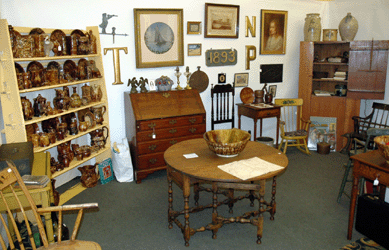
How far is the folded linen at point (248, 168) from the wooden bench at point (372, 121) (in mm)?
2906

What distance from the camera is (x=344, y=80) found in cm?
560

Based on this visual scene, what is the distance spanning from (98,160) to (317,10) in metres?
4.80

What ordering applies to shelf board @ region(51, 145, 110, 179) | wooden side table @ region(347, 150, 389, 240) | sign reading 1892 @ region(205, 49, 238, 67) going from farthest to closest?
sign reading 1892 @ region(205, 49, 238, 67)
shelf board @ region(51, 145, 110, 179)
wooden side table @ region(347, 150, 389, 240)

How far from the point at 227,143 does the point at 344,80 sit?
361 cm

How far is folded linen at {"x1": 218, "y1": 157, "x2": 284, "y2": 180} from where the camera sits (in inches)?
104

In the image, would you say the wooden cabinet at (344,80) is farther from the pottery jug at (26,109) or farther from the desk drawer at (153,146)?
the pottery jug at (26,109)

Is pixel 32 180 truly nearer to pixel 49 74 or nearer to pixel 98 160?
pixel 49 74

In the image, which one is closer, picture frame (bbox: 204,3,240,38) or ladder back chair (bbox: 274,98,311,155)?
picture frame (bbox: 204,3,240,38)

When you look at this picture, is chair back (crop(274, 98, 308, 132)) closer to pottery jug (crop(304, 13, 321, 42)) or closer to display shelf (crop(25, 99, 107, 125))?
pottery jug (crop(304, 13, 321, 42))

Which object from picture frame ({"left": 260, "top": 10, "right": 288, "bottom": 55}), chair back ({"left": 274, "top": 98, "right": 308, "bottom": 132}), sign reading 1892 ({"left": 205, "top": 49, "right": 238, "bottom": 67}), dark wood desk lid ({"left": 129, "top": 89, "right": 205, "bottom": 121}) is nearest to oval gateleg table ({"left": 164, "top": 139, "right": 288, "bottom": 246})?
dark wood desk lid ({"left": 129, "top": 89, "right": 205, "bottom": 121})

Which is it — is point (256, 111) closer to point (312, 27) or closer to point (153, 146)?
point (153, 146)

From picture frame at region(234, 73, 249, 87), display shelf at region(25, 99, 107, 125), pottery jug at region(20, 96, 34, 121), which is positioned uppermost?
picture frame at region(234, 73, 249, 87)

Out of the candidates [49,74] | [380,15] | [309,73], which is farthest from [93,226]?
[380,15]

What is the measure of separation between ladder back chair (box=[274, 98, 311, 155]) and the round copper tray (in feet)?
1.48
